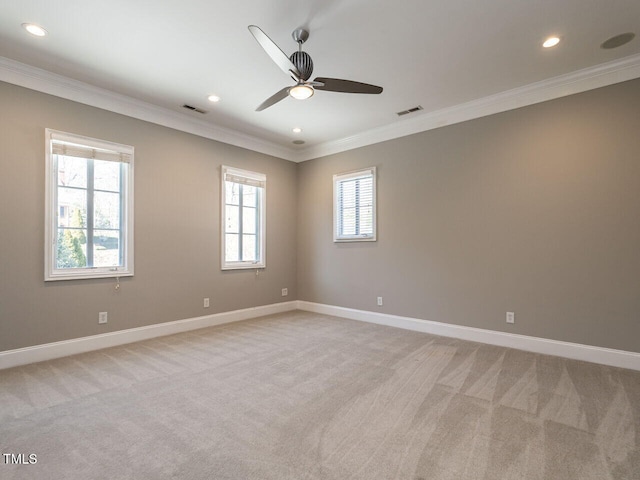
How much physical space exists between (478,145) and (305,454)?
4015mm

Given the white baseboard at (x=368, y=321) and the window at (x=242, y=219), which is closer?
the white baseboard at (x=368, y=321)

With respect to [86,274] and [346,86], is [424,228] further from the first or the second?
[86,274]

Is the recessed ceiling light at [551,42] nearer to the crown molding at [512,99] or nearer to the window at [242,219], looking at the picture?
the crown molding at [512,99]

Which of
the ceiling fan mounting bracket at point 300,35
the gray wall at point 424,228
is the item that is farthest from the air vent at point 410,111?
the ceiling fan mounting bracket at point 300,35

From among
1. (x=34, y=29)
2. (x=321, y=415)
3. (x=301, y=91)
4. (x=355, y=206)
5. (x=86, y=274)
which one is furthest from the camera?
(x=355, y=206)

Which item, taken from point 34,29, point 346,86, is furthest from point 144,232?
point 346,86

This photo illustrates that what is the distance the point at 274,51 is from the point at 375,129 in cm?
305

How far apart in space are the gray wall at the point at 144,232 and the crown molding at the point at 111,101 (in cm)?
8

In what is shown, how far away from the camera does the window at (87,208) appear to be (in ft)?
11.4

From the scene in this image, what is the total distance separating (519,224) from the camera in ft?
12.5

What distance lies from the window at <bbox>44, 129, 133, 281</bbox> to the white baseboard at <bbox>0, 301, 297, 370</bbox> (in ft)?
2.43

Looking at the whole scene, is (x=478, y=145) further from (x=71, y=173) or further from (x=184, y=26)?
(x=71, y=173)

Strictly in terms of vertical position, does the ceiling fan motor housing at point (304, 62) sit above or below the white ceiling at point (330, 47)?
below

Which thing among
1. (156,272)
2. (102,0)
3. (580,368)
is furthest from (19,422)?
(580,368)
